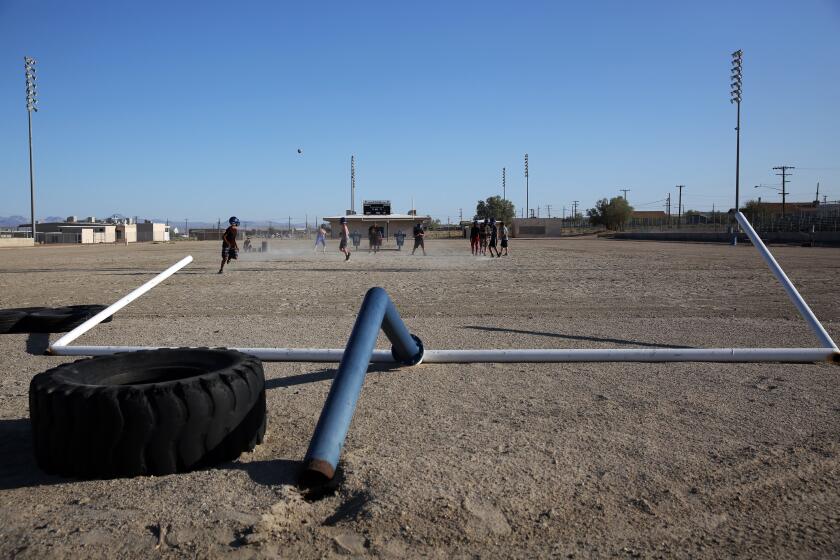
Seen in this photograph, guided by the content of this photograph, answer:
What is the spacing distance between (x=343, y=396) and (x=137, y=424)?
1.03 meters

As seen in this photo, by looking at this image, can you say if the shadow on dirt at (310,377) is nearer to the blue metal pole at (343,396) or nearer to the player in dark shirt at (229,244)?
the blue metal pole at (343,396)

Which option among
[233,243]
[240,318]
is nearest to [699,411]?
[240,318]

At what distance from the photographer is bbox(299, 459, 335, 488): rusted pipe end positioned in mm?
3154

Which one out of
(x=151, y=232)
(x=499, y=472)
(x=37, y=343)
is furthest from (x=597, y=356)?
(x=151, y=232)

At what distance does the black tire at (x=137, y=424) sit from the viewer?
10.8ft

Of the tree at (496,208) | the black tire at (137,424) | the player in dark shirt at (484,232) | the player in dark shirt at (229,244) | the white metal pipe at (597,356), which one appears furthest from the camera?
the tree at (496,208)

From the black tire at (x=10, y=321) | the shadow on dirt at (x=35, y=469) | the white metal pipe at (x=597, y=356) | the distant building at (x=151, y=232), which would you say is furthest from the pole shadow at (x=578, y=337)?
the distant building at (x=151, y=232)

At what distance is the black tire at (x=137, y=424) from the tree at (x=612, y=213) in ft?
405

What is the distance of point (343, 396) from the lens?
3.54m

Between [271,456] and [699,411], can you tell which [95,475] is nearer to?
[271,456]

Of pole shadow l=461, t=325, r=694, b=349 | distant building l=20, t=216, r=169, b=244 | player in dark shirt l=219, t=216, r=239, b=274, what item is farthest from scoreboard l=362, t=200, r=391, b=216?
pole shadow l=461, t=325, r=694, b=349

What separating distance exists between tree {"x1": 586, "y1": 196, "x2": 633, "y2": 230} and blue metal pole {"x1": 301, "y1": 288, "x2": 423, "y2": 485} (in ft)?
402

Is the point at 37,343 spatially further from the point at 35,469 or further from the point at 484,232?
the point at 484,232

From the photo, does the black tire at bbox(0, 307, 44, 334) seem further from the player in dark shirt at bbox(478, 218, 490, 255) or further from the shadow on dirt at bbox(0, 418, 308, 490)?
the player in dark shirt at bbox(478, 218, 490, 255)
